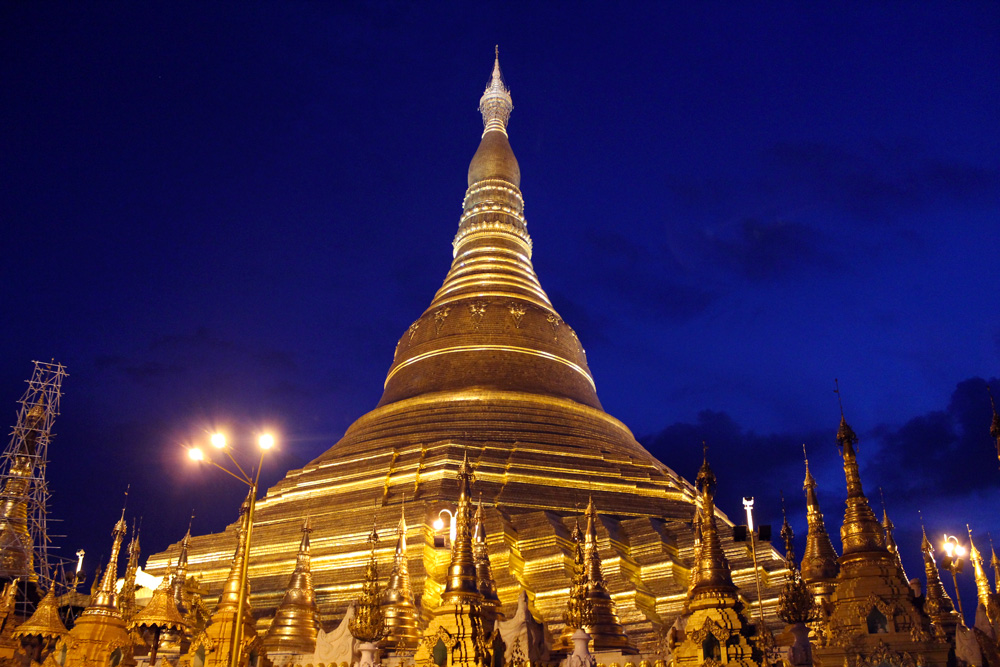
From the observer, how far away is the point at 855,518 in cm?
1277

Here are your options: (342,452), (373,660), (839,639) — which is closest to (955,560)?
(839,639)

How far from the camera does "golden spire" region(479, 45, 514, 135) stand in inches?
1665

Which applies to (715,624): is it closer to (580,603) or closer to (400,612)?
(580,603)

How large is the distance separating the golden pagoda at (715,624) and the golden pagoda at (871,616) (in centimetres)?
149

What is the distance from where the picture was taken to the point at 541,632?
551 inches

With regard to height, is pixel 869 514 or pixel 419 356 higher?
pixel 419 356

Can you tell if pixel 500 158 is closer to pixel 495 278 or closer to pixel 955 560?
pixel 495 278

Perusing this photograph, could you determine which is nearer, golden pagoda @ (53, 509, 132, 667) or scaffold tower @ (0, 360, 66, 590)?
golden pagoda @ (53, 509, 132, 667)

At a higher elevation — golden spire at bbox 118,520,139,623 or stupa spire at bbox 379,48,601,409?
stupa spire at bbox 379,48,601,409

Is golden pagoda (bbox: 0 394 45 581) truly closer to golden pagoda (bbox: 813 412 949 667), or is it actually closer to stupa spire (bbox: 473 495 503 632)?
stupa spire (bbox: 473 495 503 632)

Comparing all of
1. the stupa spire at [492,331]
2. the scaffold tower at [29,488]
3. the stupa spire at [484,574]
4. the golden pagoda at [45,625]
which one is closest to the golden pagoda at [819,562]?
the stupa spire at [484,574]

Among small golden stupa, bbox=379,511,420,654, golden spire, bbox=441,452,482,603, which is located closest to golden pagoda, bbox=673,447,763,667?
golden spire, bbox=441,452,482,603

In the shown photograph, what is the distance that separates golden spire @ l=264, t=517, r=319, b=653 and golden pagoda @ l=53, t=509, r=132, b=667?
289 cm

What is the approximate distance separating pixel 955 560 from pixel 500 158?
84.7ft
